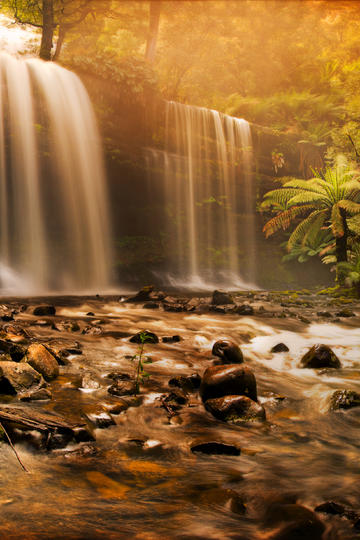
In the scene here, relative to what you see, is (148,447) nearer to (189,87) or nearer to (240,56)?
(189,87)

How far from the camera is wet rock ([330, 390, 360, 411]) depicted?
9.45ft

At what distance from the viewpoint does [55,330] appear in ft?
16.7

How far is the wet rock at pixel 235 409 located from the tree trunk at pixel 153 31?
19997 millimetres

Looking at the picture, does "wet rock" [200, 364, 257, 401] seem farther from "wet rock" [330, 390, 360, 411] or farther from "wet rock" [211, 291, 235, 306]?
"wet rock" [211, 291, 235, 306]

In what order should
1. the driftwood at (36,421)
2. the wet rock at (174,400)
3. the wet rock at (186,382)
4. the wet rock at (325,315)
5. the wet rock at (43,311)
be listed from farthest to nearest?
1. the wet rock at (325,315)
2. the wet rock at (43,311)
3. the wet rock at (186,382)
4. the wet rock at (174,400)
5. the driftwood at (36,421)

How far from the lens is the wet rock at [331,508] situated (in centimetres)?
154

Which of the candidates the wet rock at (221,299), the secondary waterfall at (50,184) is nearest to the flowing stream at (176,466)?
A: the wet rock at (221,299)

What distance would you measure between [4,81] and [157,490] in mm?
13298

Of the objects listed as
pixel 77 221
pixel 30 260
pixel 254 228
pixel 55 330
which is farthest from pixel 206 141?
pixel 55 330

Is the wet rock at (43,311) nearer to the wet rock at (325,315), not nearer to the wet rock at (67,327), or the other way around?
the wet rock at (67,327)

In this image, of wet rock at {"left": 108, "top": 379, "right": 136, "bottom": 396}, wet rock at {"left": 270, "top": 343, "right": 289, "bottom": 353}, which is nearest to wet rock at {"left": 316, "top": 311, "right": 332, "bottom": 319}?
wet rock at {"left": 270, "top": 343, "right": 289, "bottom": 353}

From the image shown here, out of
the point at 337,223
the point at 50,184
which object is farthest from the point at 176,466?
the point at 50,184

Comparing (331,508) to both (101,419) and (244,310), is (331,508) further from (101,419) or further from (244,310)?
(244,310)

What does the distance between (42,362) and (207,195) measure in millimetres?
13672
